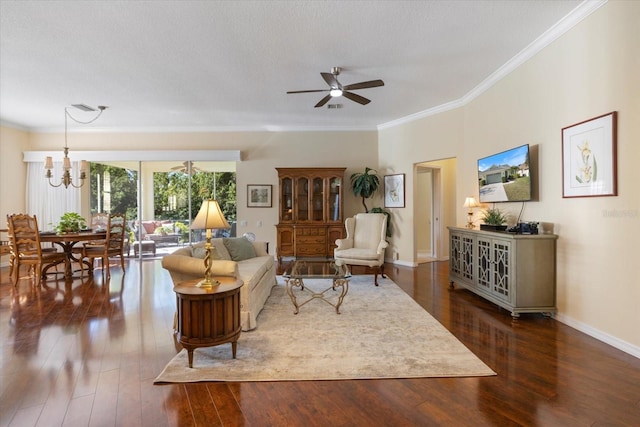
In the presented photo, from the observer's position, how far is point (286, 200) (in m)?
6.76

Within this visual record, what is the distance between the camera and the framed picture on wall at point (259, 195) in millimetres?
6949

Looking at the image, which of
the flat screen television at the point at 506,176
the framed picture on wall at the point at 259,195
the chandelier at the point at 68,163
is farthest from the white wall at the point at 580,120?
the chandelier at the point at 68,163

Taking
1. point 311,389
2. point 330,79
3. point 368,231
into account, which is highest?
point 330,79

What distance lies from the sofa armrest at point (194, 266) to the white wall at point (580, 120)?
11.4 feet

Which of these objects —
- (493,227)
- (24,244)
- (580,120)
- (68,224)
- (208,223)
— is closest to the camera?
(208,223)

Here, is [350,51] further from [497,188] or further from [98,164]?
Answer: [98,164]

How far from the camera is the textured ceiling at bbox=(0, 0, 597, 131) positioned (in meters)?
2.86

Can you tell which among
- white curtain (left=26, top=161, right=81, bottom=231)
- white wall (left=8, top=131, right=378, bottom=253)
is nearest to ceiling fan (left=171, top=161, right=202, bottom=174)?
white wall (left=8, top=131, right=378, bottom=253)

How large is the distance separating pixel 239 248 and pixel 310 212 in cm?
270

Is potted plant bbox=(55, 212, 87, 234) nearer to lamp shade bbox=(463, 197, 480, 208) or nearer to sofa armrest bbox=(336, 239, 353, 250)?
sofa armrest bbox=(336, 239, 353, 250)

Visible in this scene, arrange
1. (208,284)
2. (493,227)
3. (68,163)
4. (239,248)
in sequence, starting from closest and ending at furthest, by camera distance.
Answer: (208,284) < (493,227) < (239,248) < (68,163)

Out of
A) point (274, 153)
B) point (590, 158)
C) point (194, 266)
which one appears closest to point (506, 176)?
point (590, 158)

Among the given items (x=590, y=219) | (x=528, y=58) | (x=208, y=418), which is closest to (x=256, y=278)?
(x=208, y=418)

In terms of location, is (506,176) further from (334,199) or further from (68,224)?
(68,224)
